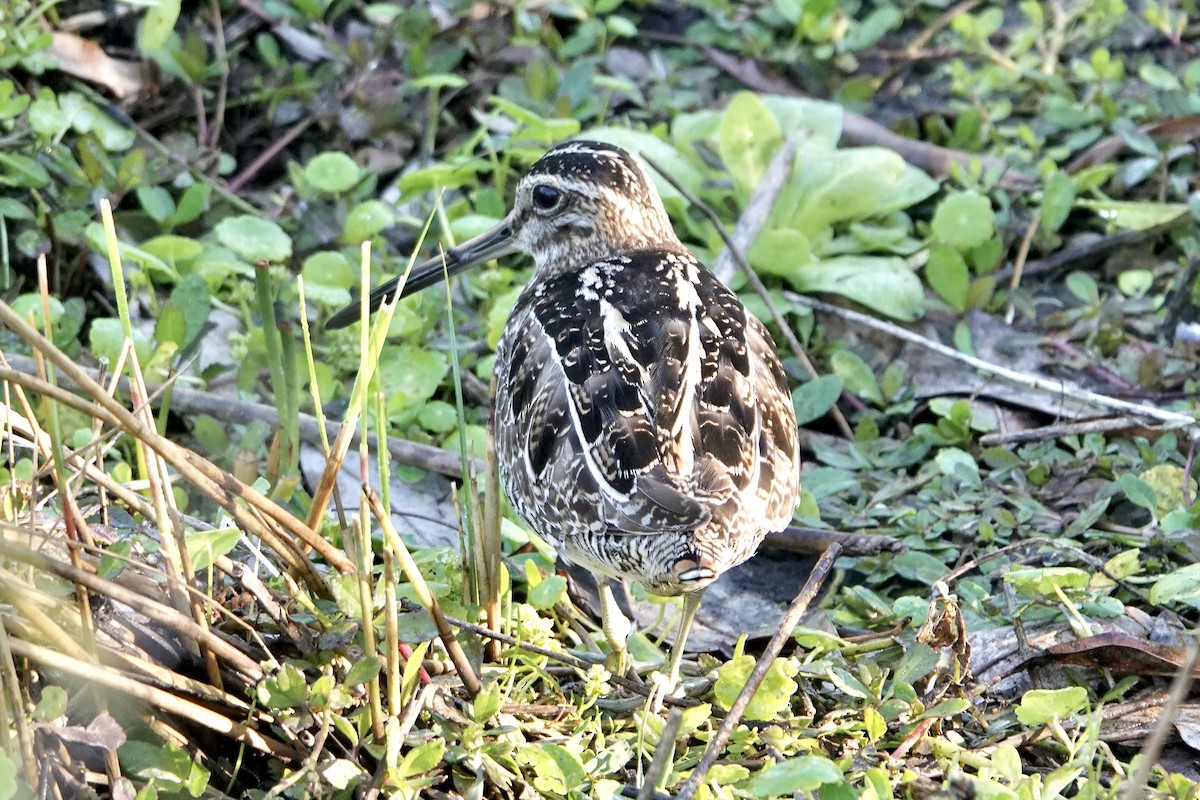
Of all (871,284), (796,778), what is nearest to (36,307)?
(871,284)

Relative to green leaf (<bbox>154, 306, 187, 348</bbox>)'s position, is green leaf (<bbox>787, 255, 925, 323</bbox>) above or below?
below

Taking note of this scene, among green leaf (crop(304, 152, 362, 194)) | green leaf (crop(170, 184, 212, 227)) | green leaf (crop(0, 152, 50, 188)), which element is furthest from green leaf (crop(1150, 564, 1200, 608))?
green leaf (crop(0, 152, 50, 188))

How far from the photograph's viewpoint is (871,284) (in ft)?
19.1

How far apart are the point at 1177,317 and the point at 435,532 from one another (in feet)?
10.0

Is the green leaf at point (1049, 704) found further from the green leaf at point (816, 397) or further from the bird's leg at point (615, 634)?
the green leaf at point (816, 397)

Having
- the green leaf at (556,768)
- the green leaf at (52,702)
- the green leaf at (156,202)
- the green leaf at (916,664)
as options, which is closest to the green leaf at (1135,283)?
the green leaf at (916,664)

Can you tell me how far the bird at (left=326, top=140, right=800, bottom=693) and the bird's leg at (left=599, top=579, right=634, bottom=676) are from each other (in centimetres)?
2

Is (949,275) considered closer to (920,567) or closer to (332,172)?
(920,567)

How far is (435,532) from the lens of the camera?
483cm

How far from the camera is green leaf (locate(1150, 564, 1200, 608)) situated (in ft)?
12.8

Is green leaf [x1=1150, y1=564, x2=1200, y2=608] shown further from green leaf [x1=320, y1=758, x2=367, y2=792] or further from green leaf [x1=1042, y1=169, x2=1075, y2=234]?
green leaf [x1=1042, y1=169, x2=1075, y2=234]

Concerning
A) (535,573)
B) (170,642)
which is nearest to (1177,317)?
(535,573)

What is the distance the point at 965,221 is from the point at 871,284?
0.53 meters

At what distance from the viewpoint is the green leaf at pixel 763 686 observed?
3461 mm
